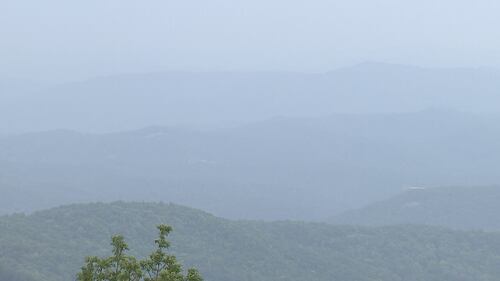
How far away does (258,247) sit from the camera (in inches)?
4405

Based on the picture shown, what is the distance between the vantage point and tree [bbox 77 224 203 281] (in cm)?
2083

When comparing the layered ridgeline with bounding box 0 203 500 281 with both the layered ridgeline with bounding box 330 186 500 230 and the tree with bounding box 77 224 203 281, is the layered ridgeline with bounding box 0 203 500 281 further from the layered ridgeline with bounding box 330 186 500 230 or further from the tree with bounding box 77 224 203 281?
the tree with bounding box 77 224 203 281

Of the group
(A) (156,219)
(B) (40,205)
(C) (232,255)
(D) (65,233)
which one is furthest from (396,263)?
(B) (40,205)

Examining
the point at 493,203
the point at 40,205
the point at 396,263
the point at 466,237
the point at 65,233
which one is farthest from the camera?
the point at 40,205

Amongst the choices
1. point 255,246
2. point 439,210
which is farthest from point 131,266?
point 439,210

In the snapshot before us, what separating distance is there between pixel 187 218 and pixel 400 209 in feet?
244

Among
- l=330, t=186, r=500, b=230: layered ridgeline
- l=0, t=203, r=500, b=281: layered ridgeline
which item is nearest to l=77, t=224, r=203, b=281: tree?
l=0, t=203, r=500, b=281: layered ridgeline

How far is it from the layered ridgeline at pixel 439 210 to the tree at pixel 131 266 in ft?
515

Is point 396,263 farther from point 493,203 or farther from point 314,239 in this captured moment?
point 493,203

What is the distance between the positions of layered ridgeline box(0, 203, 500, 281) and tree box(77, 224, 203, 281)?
7127cm

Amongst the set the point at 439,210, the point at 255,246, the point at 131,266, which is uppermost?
the point at 439,210

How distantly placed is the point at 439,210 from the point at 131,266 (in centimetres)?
16805

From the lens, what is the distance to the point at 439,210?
183 meters

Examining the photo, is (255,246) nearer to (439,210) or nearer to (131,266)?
(439,210)
